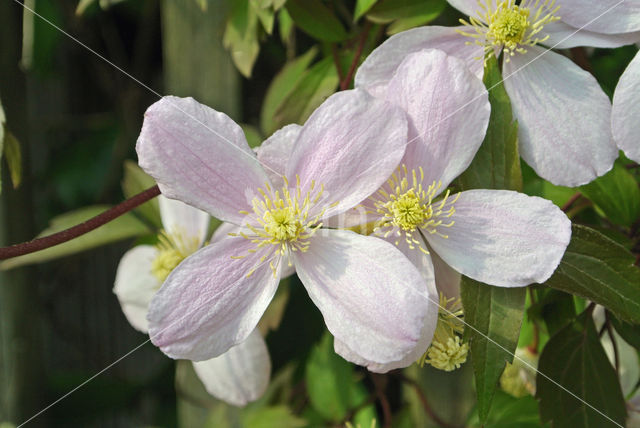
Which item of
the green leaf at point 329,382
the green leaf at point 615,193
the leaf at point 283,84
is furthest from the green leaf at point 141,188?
the green leaf at point 615,193

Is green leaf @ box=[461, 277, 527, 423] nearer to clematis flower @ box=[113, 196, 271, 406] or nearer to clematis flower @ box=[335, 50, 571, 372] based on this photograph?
clematis flower @ box=[335, 50, 571, 372]

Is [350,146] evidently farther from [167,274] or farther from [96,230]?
[96,230]

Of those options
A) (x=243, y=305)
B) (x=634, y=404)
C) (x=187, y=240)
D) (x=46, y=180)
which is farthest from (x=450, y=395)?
(x=46, y=180)

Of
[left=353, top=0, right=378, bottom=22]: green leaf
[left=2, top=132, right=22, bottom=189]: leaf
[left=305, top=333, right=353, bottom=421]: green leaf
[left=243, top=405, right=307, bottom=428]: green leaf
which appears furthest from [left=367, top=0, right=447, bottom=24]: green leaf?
[left=243, top=405, right=307, bottom=428]: green leaf

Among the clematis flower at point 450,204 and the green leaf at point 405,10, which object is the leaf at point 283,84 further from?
the clematis flower at point 450,204

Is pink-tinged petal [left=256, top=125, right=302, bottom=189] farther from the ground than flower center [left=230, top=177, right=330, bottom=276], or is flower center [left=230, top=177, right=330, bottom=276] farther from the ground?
pink-tinged petal [left=256, top=125, right=302, bottom=189]

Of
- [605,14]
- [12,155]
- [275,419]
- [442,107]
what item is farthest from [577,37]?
[275,419]
